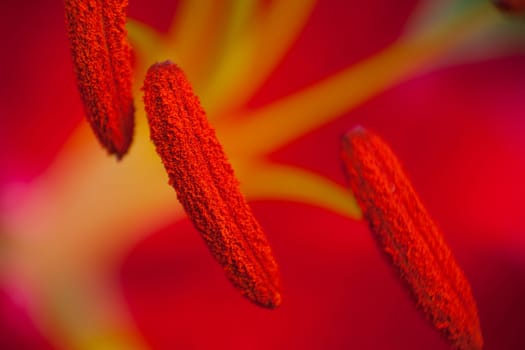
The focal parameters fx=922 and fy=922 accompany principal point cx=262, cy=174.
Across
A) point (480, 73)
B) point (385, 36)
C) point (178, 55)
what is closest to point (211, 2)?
point (178, 55)

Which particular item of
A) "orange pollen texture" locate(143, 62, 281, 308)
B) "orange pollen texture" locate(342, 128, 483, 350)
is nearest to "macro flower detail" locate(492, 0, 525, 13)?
"orange pollen texture" locate(342, 128, 483, 350)

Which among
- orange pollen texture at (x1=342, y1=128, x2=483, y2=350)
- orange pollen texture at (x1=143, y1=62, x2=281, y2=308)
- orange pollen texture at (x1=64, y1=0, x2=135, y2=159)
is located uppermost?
orange pollen texture at (x1=64, y1=0, x2=135, y2=159)

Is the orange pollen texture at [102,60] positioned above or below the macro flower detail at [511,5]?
above

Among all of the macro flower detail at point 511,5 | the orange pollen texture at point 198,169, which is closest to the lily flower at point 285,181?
the macro flower detail at point 511,5

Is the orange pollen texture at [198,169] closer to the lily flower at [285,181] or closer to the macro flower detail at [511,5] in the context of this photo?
the lily flower at [285,181]

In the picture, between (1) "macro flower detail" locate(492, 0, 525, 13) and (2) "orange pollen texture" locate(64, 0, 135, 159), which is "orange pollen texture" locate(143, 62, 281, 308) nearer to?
(2) "orange pollen texture" locate(64, 0, 135, 159)

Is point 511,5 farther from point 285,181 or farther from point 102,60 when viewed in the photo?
point 102,60
